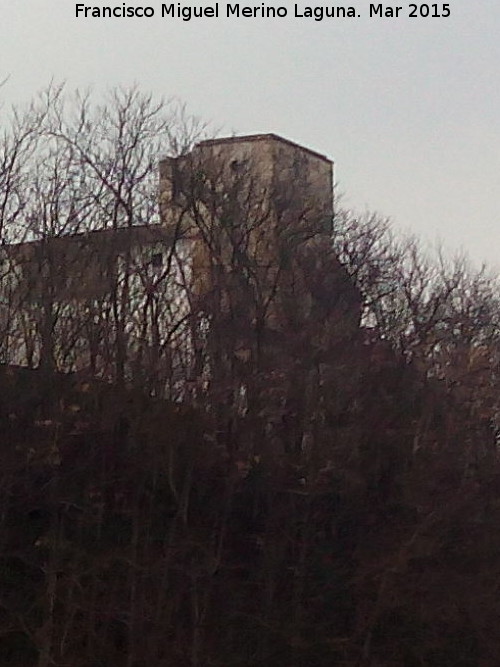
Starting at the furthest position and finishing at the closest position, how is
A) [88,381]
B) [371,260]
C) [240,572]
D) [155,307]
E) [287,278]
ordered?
[371,260] → [287,278] → [155,307] → [240,572] → [88,381]

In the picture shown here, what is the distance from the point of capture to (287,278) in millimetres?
18359

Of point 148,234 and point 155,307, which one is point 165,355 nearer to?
point 155,307

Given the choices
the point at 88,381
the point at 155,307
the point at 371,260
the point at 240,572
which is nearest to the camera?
the point at 88,381

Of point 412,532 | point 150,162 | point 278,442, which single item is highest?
point 150,162

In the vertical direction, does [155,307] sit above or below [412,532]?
above

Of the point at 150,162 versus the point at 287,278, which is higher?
the point at 150,162

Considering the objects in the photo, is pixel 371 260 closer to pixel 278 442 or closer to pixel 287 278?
pixel 287 278

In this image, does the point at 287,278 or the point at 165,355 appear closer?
the point at 165,355

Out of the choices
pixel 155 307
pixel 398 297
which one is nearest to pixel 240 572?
pixel 155 307

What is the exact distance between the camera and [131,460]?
14.4m

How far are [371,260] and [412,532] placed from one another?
7.24 meters

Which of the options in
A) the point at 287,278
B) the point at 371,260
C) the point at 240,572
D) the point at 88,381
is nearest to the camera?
the point at 88,381

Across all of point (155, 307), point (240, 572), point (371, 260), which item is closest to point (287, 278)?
point (155, 307)

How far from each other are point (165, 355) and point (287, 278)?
3338 mm
